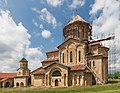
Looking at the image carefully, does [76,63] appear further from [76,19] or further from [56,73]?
[76,19]

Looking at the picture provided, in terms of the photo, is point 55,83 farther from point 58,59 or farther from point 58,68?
point 58,59

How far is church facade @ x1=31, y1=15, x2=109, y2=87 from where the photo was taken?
5009cm

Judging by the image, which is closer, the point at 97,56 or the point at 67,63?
the point at 97,56

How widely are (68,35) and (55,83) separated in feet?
51.8

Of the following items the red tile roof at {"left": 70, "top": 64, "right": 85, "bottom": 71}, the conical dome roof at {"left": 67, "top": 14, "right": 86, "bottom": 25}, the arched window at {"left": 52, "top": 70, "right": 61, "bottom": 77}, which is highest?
the conical dome roof at {"left": 67, "top": 14, "right": 86, "bottom": 25}

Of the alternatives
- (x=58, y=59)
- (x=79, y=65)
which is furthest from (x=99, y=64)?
(x=58, y=59)

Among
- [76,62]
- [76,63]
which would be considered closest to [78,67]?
[76,63]

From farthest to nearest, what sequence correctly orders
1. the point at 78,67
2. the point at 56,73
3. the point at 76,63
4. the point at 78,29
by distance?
the point at 78,29 < the point at 76,63 < the point at 56,73 < the point at 78,67

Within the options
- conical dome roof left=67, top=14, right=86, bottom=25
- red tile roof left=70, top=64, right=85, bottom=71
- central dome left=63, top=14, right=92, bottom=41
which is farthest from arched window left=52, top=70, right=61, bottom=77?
conical dome roof left=67, top=14, right=86, bottom=25

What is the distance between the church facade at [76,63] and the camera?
50.1 metres

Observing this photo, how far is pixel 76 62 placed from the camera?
54.6 metres

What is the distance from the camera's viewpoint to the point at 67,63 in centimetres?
5594

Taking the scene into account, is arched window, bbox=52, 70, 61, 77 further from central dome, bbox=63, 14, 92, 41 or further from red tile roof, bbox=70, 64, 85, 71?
central dome, bbox=63, 14, 92, 41

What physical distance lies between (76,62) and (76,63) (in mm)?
275
